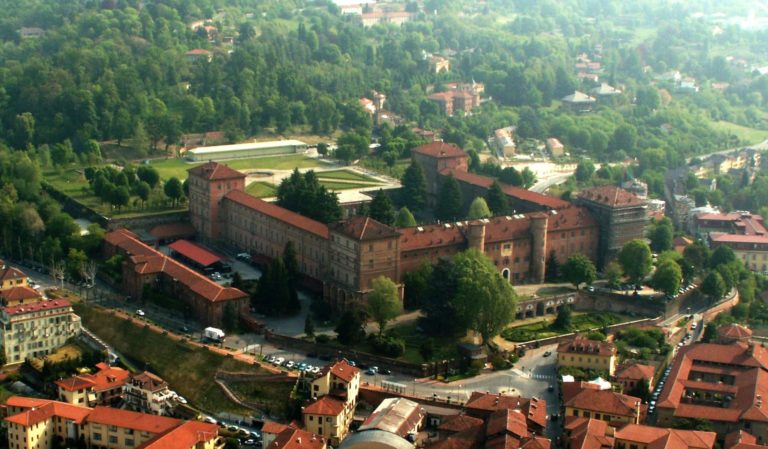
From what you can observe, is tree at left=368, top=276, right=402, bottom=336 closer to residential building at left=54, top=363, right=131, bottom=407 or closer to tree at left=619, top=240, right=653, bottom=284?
residential building at left=54, top=363, right=131, bottom=407

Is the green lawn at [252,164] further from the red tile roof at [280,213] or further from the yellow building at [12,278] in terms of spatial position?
the yellow building at [12,278]

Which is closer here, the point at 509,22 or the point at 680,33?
the point at 680,33

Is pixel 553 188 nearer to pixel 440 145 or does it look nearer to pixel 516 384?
pixel 440 145

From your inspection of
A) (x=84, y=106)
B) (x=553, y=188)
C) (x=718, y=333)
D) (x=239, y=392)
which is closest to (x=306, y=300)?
(x=239, y=392)

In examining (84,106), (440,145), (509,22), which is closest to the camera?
(440,145)

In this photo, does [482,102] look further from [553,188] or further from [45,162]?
[45,162]

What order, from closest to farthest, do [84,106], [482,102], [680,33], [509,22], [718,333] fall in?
[718,333], [84,106], [482,102], [680,33], [509,22]
